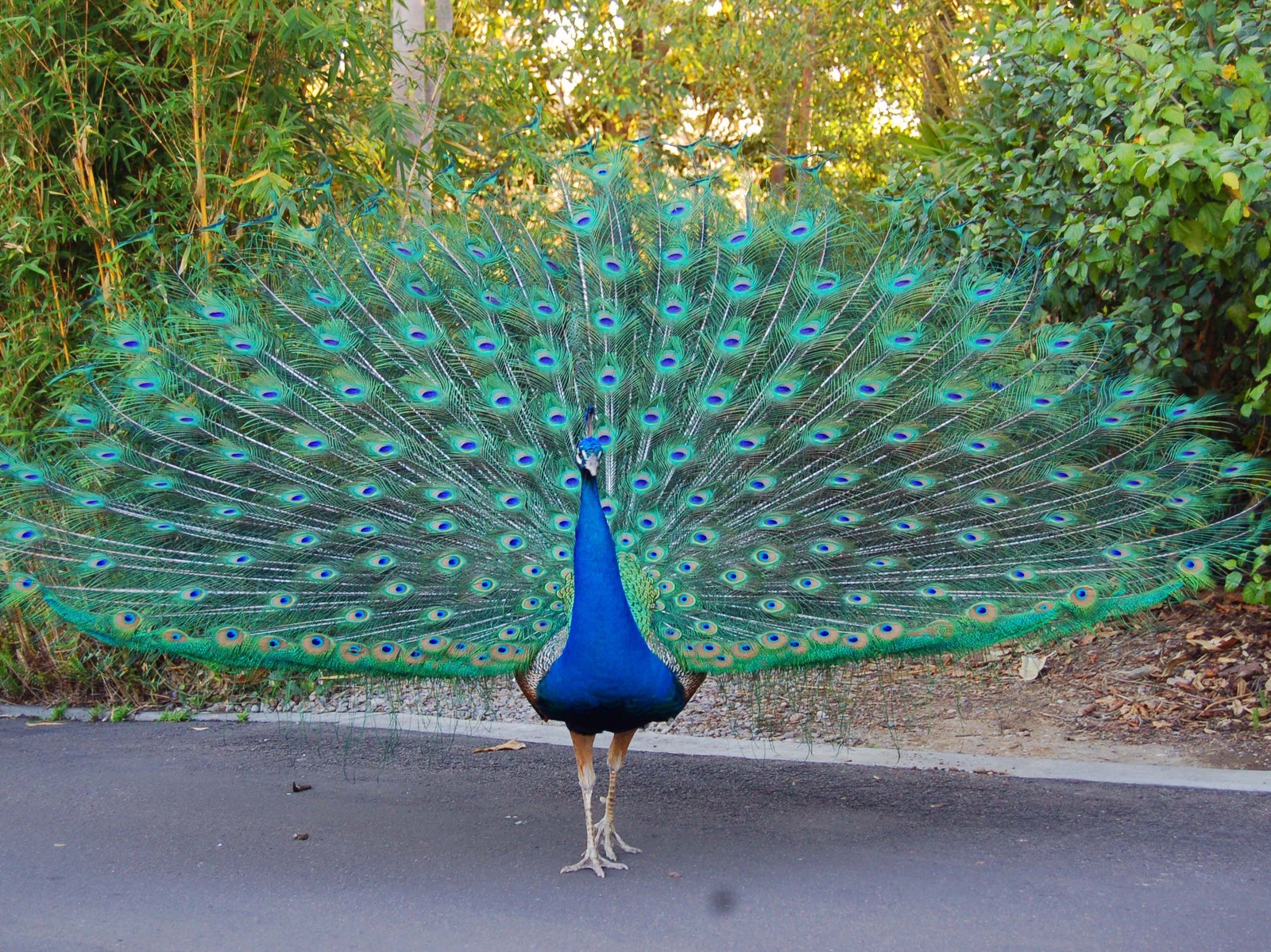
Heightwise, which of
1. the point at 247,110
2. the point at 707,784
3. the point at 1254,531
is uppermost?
the point at 247,110

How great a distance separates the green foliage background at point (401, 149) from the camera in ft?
15.4

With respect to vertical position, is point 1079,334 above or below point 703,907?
above

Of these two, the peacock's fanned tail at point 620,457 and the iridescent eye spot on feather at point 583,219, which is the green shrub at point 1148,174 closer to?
the peacock's fanned tail at point 620,457

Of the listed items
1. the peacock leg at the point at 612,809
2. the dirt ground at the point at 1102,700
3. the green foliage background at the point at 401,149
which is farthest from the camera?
the dirt ground at the point at 1102,700

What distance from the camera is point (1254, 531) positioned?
420cm

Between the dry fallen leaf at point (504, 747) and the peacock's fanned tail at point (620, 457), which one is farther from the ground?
the peacock's fanned tail at point (620, 457)

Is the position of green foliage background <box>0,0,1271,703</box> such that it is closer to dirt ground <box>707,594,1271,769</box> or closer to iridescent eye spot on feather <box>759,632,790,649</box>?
dirt ground <box>707,594,1271,769</box>

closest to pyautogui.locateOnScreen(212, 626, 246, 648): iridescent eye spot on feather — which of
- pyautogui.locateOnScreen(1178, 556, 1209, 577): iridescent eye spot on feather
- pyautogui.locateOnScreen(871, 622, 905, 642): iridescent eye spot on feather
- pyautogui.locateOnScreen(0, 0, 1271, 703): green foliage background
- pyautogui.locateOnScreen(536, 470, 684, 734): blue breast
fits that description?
pyautogui.locateOnScreen(536, 470, 684, 734): blue breast

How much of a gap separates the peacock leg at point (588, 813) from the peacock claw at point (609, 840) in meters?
0.04

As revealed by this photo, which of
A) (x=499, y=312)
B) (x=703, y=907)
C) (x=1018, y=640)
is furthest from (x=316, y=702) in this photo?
(x=1018, y=640)

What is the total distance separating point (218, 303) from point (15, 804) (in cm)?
216

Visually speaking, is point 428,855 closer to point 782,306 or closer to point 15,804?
point 15,804

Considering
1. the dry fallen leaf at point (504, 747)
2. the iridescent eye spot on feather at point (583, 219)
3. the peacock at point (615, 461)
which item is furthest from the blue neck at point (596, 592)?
the dry fallen leaf at point (504, 747)

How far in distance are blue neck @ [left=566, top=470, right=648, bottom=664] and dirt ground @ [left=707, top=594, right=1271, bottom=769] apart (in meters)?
1.42
